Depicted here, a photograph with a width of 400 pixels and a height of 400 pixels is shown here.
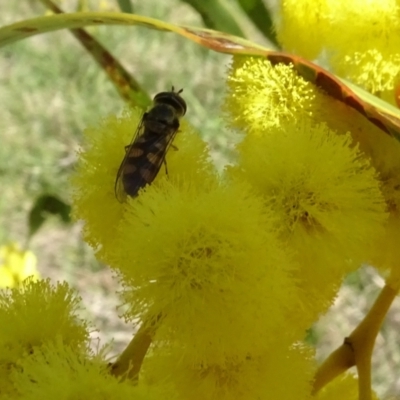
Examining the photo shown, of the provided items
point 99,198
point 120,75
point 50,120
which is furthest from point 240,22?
point 50,120

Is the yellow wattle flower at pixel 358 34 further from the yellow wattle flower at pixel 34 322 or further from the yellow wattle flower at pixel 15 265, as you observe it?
the yellow wattle flower at pixel 15 265

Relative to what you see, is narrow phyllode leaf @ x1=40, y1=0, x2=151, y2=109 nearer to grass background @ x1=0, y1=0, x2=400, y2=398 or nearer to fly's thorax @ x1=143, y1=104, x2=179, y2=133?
fly's thorax @ x1=143, y1=104, x2=179, y2=133

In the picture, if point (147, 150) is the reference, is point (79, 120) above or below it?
above

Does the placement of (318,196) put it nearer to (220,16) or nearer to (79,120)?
(220,16)

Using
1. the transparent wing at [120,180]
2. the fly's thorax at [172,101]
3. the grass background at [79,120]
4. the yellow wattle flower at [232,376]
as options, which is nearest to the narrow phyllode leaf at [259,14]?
the fly's thorax at [172,101]

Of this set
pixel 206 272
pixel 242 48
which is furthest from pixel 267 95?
pixel 206 272
